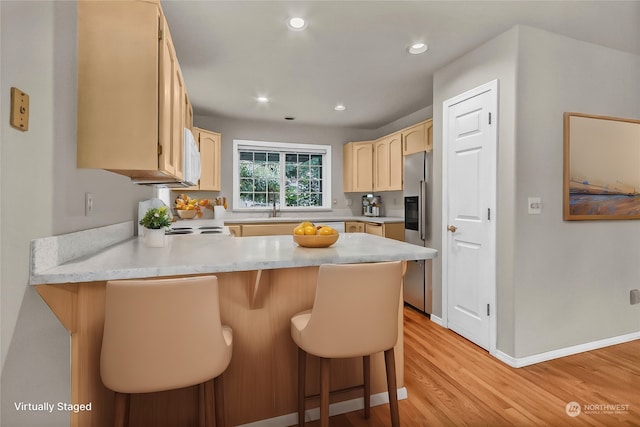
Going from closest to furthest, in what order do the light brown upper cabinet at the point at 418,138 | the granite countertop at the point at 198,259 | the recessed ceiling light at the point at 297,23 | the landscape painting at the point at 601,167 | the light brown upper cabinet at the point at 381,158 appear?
the granite countertop at the point at 198,259 < the recessed ceiling light at the point at 297,23 < the landscape painting at the point at 601,167 < the light brown upper cabinet at the point at 418,138 < the light brown upper cabinet at the point at 381,158

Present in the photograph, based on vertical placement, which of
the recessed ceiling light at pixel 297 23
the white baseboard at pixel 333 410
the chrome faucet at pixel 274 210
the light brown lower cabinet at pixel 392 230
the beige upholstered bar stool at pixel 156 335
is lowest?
the white baseboard at pixel 333 410

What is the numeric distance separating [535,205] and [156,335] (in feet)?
8.35

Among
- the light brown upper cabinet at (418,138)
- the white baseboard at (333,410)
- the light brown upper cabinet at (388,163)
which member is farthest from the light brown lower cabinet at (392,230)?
the white baseboard at (333,410)

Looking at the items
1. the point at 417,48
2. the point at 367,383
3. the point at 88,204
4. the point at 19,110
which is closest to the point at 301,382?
the point at 367,383

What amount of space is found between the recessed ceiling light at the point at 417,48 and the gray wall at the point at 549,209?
413 mm

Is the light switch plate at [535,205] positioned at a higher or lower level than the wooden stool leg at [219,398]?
higher

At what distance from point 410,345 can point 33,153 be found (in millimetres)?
2689

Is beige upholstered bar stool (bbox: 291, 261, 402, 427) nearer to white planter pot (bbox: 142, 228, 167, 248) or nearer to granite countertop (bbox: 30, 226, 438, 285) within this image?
Result: granite countertop (bbox: 30, 226, 438, 285)

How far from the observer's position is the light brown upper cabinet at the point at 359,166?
5.20 meters

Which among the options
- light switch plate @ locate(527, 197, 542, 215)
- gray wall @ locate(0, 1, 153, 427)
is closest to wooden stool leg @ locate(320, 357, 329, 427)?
gray wall @ locate(0, 1, 153, 427)

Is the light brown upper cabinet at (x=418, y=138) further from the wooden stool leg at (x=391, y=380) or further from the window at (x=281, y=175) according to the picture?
the wooden stool leg at (x=391, y=380)

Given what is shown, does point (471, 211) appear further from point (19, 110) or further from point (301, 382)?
point (19, 110)

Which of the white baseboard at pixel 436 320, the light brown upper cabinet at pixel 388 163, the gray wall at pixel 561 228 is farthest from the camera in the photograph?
the light brown upper cabinet at pixel 388 163

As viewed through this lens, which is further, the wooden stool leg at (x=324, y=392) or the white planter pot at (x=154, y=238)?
the white planter pot at (x=154, y=238)
